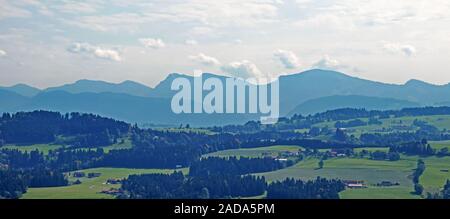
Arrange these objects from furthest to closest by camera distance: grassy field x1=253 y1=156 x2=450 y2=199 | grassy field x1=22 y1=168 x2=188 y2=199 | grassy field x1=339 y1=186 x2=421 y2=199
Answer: grassy field x1=22 y1=168 x2=188 y2=199 → grassy field x1=253 y1=156 x2=450 y2=199 → grassy field x1=339 y1=186 x2=421 y2=199

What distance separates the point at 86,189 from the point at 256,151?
73.8 m

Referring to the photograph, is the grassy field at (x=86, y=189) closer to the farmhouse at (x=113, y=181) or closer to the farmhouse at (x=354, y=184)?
the farmhouse at (x=113, y=181)

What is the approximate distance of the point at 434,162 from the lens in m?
142

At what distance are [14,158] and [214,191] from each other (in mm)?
97695

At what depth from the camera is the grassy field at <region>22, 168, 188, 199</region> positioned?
10725cm

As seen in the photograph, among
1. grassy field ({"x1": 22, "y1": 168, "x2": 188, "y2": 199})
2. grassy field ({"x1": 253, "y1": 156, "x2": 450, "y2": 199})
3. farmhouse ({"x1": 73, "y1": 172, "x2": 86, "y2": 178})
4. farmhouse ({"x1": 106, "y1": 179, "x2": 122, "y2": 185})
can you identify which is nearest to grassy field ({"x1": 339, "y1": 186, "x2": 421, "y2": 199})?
grassy field ({"x1": 253, "y1": 156, "x2": 450, "y2": 199})

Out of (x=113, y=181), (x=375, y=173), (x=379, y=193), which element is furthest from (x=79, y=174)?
(x=379, y=193)

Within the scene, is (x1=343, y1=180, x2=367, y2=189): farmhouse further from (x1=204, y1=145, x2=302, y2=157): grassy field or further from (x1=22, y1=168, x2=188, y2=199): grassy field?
(x1=204, y1=145, x2=302, y2=157): grassy field

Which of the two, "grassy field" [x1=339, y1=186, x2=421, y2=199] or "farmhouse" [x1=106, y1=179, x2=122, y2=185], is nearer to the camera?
"grassy field" [x1=339, y1=186, x2=421, y2=199]

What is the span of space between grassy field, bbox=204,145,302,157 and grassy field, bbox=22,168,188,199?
24.9 metres

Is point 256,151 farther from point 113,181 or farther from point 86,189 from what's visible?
point 86,189
